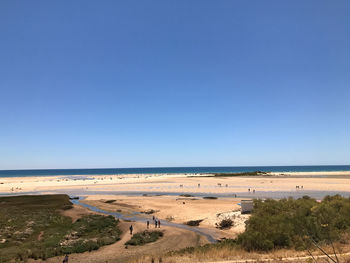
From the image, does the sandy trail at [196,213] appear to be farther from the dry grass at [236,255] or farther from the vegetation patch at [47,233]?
the dry grass at [236,255]

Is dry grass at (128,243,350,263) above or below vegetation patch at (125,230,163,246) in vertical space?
above

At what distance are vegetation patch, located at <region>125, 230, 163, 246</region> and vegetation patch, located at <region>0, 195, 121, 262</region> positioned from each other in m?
2.18

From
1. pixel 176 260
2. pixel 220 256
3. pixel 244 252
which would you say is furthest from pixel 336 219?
pixel 176 260

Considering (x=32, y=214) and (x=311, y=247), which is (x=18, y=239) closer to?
(x=32, y=214)

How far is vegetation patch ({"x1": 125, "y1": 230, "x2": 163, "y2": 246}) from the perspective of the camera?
941 inches

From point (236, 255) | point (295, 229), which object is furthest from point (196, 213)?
point (236, 255)

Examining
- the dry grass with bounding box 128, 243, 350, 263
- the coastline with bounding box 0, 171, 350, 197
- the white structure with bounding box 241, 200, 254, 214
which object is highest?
the dry grass with bounding box 128, 243, 350, 263

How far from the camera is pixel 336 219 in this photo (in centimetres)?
1786

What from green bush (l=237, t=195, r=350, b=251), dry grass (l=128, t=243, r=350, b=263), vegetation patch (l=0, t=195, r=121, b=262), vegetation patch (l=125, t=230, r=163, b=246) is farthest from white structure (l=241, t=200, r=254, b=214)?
dry grass (l=128, t=243, r=350, b=263)

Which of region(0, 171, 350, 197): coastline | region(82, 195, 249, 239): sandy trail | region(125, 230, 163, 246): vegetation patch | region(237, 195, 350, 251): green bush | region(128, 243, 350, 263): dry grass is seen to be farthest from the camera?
region(0, 171, 350, 197): coastline

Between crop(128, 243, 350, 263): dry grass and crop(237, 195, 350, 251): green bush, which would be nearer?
crop(128, 243, 350, 263): dry grass

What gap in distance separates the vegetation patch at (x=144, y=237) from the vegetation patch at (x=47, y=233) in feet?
7.14

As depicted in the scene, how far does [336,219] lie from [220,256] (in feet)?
34.8

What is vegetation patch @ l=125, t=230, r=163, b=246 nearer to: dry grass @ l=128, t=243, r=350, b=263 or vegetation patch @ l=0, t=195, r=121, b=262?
vegetation patch @ l=0, t=195, r=121, b=262
